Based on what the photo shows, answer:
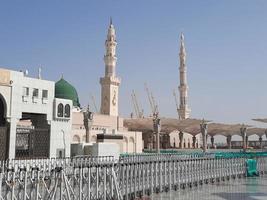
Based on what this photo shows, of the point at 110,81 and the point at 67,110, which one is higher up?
the point at 110,81

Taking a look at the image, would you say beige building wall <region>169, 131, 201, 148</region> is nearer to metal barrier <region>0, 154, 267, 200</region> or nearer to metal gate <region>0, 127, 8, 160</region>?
metal barrier <region>0, 154, 267, 200</region>

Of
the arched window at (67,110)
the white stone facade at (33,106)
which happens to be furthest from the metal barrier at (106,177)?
the arched window at (67,110)

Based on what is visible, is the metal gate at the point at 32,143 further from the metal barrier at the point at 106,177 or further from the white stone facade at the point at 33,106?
the metal barrier at the point at 106,177

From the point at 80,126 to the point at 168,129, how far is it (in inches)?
900

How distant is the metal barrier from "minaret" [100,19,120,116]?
178 feet

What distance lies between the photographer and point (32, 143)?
26438mm

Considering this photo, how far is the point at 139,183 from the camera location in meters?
17.1

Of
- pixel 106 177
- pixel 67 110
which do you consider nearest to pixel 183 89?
pixel 67 110

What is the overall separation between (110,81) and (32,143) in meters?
52.3

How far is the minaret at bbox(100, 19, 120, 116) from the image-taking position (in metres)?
77.8

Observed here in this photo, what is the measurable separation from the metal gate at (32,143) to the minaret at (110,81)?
167 feet

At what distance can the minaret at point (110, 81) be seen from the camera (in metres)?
77.8

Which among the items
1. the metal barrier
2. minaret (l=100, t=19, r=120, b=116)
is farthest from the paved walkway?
minaret (l=100, t=19, r=120, b=116)

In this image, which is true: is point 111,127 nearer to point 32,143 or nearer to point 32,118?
point 32,118
